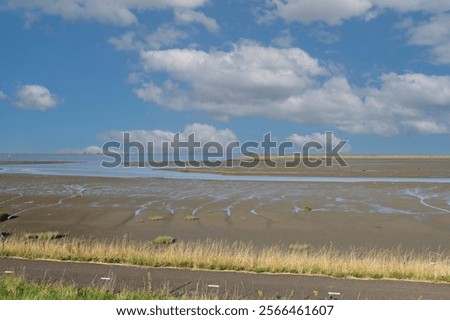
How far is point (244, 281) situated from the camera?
11.7m

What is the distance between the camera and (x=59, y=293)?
377 inches

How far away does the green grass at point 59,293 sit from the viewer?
369 inches

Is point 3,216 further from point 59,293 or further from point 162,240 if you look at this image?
point 59,293

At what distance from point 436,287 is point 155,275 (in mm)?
6387

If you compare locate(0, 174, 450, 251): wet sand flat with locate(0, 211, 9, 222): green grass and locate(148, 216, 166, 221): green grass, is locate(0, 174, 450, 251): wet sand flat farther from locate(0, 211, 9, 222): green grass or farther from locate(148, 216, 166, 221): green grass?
locate(0, 211, 9, 222): green grass

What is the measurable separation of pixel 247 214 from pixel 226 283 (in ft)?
59.7

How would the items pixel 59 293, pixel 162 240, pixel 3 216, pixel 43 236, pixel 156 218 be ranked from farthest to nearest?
1. pixel 3 216
2. pixel 156 218
3. pixel 43 236
4. pixel 162 240
5. pixel 59 293

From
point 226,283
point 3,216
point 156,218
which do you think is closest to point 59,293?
point 226,283

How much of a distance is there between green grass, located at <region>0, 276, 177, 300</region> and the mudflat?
11976mm

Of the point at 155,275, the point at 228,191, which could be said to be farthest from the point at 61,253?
the point at 228,191

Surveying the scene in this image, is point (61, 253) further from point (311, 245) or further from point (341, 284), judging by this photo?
point (311, 245)
